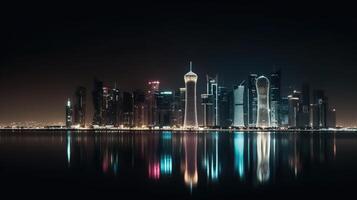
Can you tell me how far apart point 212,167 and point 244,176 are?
541cm

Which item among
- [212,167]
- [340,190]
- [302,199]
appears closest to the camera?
[302,199]

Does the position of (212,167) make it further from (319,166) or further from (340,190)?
(340,190)

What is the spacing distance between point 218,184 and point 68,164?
15.0 metres

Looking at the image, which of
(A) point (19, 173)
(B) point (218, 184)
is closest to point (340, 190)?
(B) point (218, 184)

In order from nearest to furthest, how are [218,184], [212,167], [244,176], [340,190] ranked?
[340,190] → [218,184] → [244,176] → [212,167]

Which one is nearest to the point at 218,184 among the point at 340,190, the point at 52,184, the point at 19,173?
the point at 340,190

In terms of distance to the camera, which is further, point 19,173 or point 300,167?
point 300,167

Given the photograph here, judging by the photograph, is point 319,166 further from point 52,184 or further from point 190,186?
point 52,184

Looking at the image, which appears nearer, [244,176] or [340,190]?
[340,190]

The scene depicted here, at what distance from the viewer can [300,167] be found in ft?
110

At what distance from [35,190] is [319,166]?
20.7 m

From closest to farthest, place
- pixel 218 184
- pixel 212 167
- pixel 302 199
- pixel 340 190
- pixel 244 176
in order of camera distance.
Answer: pixel 302 199, pixel 340 190, pixel 218 184, pixel 244 176, pixel 212 167

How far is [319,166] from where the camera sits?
113ft

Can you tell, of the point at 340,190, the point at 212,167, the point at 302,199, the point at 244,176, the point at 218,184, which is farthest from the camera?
the point at 212,167
